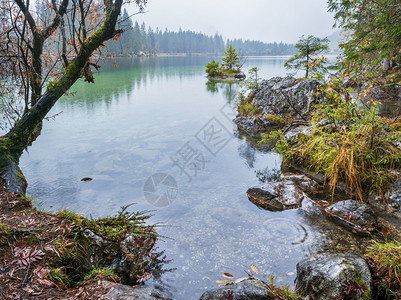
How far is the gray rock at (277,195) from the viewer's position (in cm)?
513

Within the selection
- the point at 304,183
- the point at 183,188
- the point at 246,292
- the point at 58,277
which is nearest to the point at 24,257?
the point at 58,277

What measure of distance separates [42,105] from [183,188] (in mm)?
3573

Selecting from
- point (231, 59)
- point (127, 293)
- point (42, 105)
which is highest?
point (231, 59)

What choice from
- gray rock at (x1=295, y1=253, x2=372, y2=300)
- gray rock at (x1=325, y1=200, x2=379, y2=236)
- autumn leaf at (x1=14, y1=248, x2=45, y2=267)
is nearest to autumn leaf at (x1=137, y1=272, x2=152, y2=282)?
autumn leaf at (x1=14, y1=248, x2=45, y2=267)

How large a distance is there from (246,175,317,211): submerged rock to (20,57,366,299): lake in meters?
0.20

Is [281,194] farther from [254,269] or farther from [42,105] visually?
[42,105]

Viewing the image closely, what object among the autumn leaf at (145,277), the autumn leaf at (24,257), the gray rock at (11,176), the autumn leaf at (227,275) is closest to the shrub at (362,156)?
the autumn leaf at (227,275)

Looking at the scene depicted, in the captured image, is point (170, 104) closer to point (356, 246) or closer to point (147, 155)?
point (147, 155)

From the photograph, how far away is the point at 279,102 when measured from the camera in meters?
11.6

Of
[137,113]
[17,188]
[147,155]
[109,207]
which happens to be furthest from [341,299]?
[137,113]

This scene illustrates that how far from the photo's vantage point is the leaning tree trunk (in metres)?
4.60

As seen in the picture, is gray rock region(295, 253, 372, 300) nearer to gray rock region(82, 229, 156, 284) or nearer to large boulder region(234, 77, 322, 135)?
gray rock region(82, 229, 156, 284)

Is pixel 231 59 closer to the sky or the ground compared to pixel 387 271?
closer to the sky

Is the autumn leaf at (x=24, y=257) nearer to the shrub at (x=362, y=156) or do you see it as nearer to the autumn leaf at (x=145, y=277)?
the autumn leaf at (x=145, y=277)
